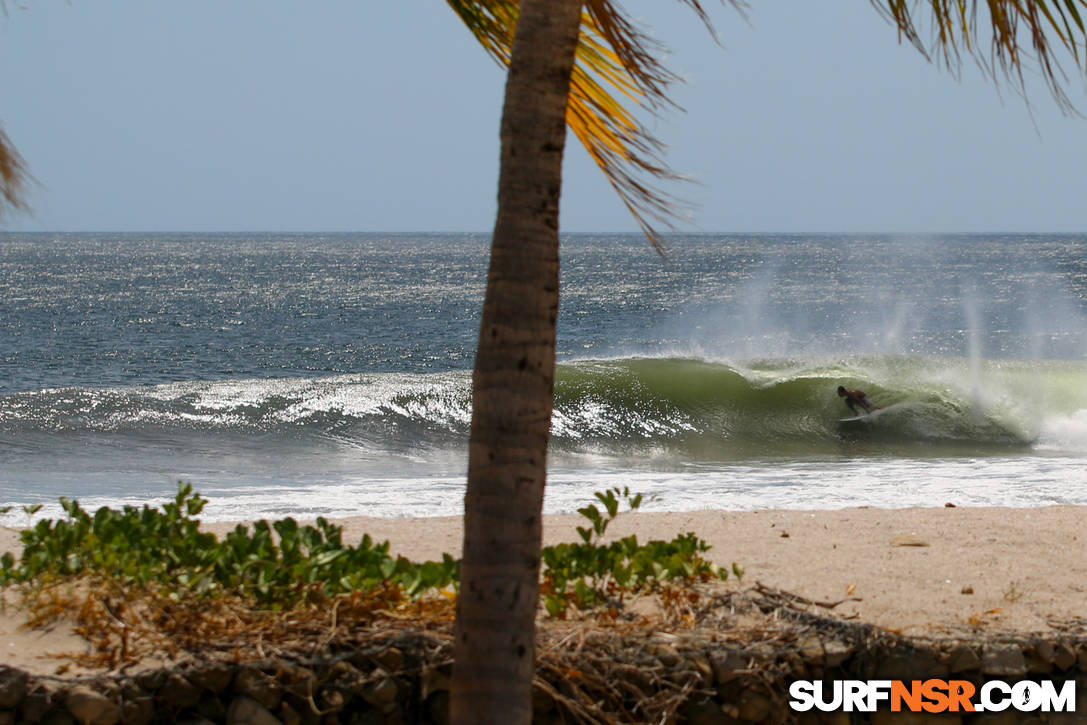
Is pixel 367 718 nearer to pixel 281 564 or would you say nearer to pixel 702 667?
pixel 281 564

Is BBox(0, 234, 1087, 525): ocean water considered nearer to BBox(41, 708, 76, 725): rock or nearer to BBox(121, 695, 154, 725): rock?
BBox(121, 695, 154, 725): rock

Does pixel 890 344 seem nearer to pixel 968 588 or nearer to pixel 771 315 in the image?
pixel 771 315

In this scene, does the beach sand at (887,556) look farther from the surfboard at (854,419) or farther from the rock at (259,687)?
the surfboard at (854,419)

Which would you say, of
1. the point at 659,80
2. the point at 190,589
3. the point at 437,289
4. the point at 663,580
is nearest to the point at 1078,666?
the point at 663,580

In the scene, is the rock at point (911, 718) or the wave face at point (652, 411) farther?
the wave face at point (652, 411)

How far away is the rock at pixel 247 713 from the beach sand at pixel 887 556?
23.1 inches

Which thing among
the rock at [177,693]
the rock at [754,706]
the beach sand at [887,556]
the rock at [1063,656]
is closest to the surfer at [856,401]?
the beach sand at [887,556]

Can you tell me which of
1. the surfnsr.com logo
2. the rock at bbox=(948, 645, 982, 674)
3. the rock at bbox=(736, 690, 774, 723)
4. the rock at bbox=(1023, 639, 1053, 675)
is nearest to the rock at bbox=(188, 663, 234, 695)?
the rock at bbox=(736, 690, 774, 723)

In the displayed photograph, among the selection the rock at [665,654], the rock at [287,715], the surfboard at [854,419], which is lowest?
the rock at [287,715]

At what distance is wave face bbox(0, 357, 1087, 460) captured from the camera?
43.3 ft

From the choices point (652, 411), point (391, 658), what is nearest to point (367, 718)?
point (391, 658)

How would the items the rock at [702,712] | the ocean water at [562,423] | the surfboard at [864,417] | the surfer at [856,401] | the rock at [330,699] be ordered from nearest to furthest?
1. the rock at [330,699]
2. the rock at [702,712]
3. the ocean water at [562,423]
4. the surfboard at [864,417]
5. the surfer at [856,401]

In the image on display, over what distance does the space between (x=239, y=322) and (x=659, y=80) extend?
40818 mm

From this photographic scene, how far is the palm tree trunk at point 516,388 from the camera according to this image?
2.05 meters
